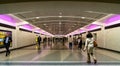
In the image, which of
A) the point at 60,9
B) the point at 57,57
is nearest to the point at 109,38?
the point at 57,57

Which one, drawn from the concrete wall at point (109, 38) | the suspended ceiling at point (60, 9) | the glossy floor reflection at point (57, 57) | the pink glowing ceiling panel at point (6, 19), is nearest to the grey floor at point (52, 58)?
the glossy floor reflection at point (57, 57)

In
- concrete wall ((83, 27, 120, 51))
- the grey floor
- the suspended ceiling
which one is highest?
the suspended ceiling

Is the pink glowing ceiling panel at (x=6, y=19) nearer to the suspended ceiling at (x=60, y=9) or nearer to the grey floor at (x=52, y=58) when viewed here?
the suspended ceiling at (x=60, y=9)

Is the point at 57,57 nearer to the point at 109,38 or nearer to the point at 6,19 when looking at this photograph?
the point at 6,19

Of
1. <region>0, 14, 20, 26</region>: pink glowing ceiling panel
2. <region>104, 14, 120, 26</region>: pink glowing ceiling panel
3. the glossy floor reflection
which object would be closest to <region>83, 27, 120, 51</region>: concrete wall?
<region>104, 14, 120, 26</region>: pink glowing ceiling panel

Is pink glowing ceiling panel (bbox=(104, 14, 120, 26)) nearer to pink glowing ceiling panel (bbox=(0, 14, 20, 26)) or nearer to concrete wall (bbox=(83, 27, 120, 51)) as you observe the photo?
concrete wall (bbox=(83, 27, 120, 51))

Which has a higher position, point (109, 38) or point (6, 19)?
point (6, 19)

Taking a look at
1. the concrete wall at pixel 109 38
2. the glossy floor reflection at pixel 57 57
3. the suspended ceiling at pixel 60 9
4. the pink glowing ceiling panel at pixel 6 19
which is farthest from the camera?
the concrete wall at pixel 109 38

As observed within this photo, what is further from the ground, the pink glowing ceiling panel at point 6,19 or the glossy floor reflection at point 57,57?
the pink glowing ceiling panel at point 6,19

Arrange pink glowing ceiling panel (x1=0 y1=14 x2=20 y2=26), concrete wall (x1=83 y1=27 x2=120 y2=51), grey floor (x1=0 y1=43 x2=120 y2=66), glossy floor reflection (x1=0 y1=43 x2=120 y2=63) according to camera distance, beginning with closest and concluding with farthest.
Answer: grey floor (x1=0 y1=43 x2=120 y2=66), glossy floor reflection (x1=0 y1=43 x2=120 y2=63), pink glowing ceiling panel (x1=0 y1=14 x2=20 y2=26), concrete wall (x1=83 y1=27 x2=120 y2=51)

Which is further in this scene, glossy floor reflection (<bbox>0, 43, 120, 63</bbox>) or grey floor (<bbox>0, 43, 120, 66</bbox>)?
glossy floor reflection (<bbox>0, 43, 120, 63</bbox>)

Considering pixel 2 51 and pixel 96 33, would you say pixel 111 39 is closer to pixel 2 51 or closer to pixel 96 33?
pixel 96 33

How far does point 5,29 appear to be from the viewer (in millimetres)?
21109

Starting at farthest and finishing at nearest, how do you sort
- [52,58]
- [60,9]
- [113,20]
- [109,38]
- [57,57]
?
[109,38], [113,20], [57,57], [52,58], [60,9]
